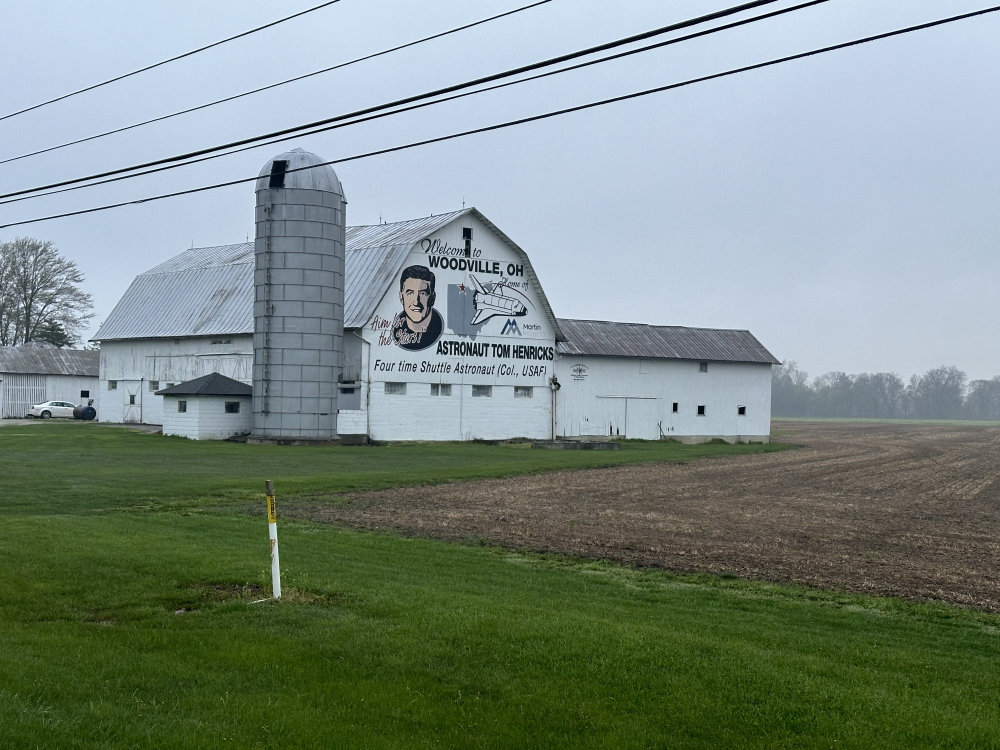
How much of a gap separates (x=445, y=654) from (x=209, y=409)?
3629 cm

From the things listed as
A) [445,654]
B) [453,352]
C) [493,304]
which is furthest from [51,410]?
[445,654]

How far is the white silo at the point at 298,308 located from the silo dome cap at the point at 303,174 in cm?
4

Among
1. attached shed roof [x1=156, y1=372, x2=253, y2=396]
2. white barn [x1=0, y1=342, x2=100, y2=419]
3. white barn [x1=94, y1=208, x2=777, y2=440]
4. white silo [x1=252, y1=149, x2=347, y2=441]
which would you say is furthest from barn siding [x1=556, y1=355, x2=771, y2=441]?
white barn [x1=0, y1=342, x2=100, y2=419]

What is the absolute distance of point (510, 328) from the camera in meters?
49.6

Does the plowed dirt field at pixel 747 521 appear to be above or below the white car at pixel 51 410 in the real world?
below

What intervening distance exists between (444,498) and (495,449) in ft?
66.6

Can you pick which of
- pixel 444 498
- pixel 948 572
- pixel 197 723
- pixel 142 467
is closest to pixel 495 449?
pixel 142 467

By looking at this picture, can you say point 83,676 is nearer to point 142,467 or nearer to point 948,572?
point 948,572

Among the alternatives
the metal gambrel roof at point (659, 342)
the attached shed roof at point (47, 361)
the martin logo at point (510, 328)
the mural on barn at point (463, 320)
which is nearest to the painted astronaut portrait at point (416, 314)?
the mural on barn at point (463, 320)

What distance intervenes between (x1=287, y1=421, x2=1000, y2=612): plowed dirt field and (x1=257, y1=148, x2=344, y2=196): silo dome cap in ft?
57.7

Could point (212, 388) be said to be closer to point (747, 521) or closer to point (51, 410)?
point (51, 410)

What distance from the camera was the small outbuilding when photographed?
141 feet

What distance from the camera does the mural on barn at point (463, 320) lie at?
1796 inches

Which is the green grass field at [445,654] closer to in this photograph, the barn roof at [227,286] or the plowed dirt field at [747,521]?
the plowed dirt field at [747,521]
